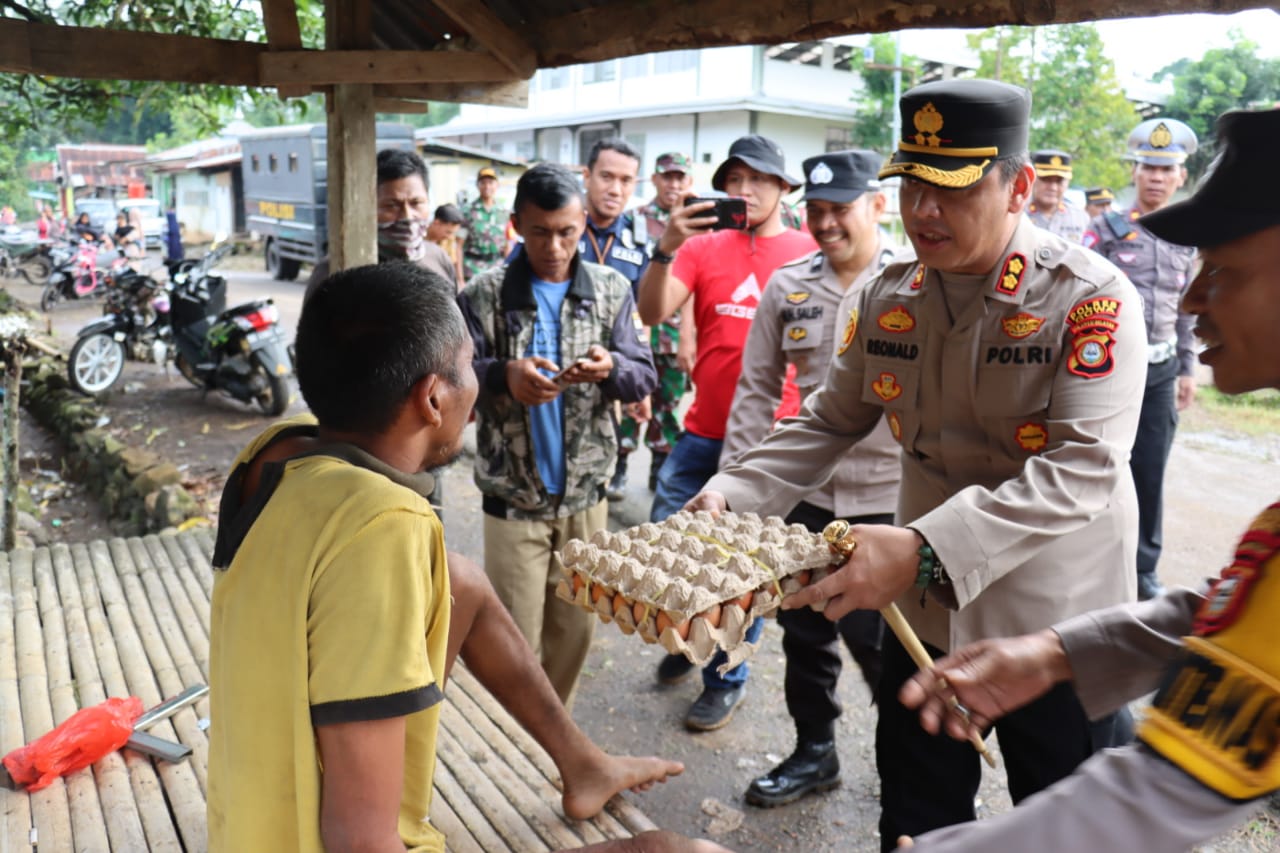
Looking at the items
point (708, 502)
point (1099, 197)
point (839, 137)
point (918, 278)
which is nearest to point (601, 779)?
point (708, 502)

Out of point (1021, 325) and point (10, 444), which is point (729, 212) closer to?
point (1021, 325)

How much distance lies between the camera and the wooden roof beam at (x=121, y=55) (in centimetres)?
330

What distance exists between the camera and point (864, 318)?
256 centimetres

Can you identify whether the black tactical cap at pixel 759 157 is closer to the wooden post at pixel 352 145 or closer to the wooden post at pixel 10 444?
the wooden post at pixel 352 145

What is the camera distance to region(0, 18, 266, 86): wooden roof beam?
130 inches

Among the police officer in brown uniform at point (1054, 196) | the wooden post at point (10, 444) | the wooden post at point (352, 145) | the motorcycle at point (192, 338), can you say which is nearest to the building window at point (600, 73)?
the motorcycle at point (192, 338)

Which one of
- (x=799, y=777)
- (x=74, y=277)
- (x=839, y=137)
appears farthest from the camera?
(x=839, y=137)

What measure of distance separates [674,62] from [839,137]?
4.86 m

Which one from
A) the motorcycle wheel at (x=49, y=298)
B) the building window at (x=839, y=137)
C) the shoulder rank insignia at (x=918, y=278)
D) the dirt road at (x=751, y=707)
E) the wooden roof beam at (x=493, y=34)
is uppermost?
the building window at (x=839, y=137)

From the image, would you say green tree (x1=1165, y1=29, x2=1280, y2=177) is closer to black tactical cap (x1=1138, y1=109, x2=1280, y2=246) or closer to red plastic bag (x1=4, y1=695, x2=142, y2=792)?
black tactical cap (x1=1138, y1=109, x2=1280, y2=246)

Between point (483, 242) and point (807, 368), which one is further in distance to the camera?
point (483, 242)

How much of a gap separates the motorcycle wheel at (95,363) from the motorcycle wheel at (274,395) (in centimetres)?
176

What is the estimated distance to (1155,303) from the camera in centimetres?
546

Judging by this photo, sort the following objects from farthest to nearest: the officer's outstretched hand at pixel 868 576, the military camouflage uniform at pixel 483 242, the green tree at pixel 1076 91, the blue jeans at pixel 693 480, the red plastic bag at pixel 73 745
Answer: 1. the green tree at pixel 1076 91
2. the military camouflage uniform at pixel 483 242
3. the blue jeans at pixel 693 480
4. the red plastic bag at pixel 73 745
5. the officer's outstretched hand at pixel 868 576
